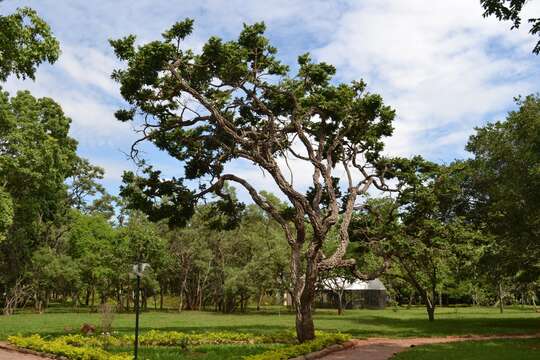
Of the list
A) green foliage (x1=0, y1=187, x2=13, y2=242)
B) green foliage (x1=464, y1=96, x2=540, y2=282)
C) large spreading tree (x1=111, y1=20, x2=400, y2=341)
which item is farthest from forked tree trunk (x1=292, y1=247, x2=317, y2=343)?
green foliage (x1=0, y1=187, x2=13, y2=242)

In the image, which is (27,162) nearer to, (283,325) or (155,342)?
(155,342)

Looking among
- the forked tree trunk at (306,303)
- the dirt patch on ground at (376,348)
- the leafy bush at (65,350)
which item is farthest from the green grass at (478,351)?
the leafy bush at (65,350)

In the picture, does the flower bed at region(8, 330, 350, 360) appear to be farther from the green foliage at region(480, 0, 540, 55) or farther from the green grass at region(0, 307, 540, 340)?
the green foliage at region(480, 0, 540, 55)

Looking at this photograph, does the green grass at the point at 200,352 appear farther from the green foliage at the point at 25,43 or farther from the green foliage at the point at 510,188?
the green foliage at the point at 510,188

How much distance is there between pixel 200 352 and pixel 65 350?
3842mm

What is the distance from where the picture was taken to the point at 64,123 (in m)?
35.2

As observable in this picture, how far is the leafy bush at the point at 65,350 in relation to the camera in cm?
1261

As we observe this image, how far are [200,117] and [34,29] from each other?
8606mm

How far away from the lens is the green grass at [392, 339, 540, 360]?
45.9ft

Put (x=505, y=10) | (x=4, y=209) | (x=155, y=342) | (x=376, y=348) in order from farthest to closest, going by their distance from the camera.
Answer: (x=4, y=209) → (x=155, y=342) → (x=376, y=348) → (x=505, y=10)

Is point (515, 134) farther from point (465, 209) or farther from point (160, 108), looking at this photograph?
point (160, 108)

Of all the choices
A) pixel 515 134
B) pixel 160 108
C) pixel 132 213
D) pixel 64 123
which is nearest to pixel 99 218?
pixel 132 213

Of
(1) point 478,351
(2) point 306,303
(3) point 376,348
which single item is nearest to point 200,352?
(2) point 306,303

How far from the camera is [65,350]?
43.8ft
